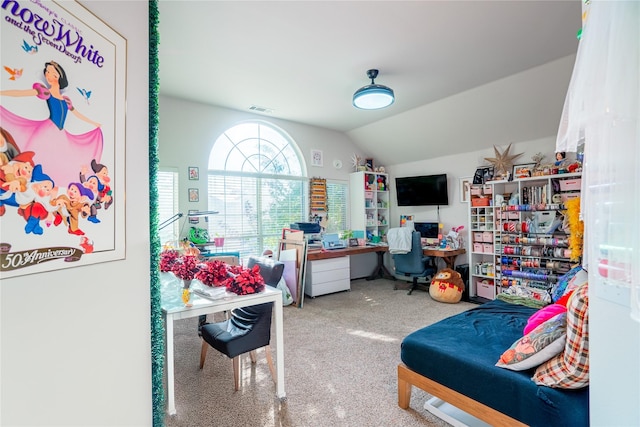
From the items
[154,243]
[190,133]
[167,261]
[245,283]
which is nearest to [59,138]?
[154,243]

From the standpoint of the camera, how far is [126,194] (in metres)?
1.16

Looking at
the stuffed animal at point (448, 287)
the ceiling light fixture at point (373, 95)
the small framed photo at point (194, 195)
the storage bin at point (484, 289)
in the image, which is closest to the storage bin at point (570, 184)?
the storage bin at point (484, 289)

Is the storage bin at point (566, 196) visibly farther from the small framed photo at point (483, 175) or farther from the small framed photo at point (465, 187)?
the small framed photo at point (465, 187)

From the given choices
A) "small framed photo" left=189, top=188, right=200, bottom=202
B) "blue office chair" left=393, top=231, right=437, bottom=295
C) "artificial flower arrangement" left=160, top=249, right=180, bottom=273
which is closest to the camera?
"artificial flower arrangement" left=160, top=249, right=180, bottom=273

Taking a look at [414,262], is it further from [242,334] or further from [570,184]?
[242,334]

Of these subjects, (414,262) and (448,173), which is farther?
(448,173)

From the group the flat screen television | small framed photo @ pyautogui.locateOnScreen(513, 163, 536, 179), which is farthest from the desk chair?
the flat screen television

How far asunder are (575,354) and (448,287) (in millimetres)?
3071

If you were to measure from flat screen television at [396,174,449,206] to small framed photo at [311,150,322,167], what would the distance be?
1.55 meters

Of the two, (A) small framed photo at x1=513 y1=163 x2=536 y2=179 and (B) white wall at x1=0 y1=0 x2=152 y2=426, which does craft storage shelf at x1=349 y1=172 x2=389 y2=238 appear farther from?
(B) white wall at x1=0 y1=0 x2=152 y2=426

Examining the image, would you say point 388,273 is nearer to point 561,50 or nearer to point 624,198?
point 561,50

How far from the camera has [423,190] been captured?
5418mm

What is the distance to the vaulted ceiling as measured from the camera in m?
2.30

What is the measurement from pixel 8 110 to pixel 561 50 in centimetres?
397
